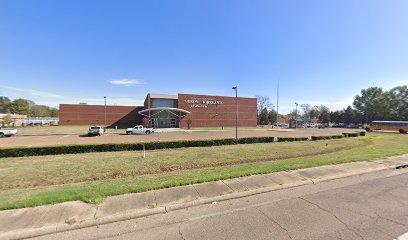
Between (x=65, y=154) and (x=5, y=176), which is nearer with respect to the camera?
(x=5, y=176)

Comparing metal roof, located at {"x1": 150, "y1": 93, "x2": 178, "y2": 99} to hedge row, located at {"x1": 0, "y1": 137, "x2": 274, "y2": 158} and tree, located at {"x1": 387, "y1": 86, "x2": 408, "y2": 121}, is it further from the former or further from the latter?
tree, located at {"x1": 387, "y1": 86, "x2": 408, "y2": 121}

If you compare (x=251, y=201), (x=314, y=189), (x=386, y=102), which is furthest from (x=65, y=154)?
(x=386, y=102)

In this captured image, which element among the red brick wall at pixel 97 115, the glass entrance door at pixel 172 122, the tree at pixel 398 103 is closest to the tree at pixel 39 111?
the red brick wall at pixel 97 115

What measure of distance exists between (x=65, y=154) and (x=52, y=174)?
6149 mm

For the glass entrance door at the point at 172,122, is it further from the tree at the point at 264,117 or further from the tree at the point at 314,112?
the tree at the point at 314,112

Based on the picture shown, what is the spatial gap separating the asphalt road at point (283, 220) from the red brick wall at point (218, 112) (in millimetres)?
53166

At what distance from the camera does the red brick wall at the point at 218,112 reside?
5968 cm

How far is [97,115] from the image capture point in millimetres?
70250

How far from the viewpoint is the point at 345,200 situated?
563 centimetres

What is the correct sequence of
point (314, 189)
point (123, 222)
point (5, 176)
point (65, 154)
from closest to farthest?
point (123, 222)
point (314, 189)
point (5, 176)
point (65, 154)

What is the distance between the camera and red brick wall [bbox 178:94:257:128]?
196 ft

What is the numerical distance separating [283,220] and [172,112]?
53.3 metres

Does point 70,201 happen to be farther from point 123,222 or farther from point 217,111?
point 217,111

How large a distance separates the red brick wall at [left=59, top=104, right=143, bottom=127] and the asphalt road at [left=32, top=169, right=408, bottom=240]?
71088 mm
